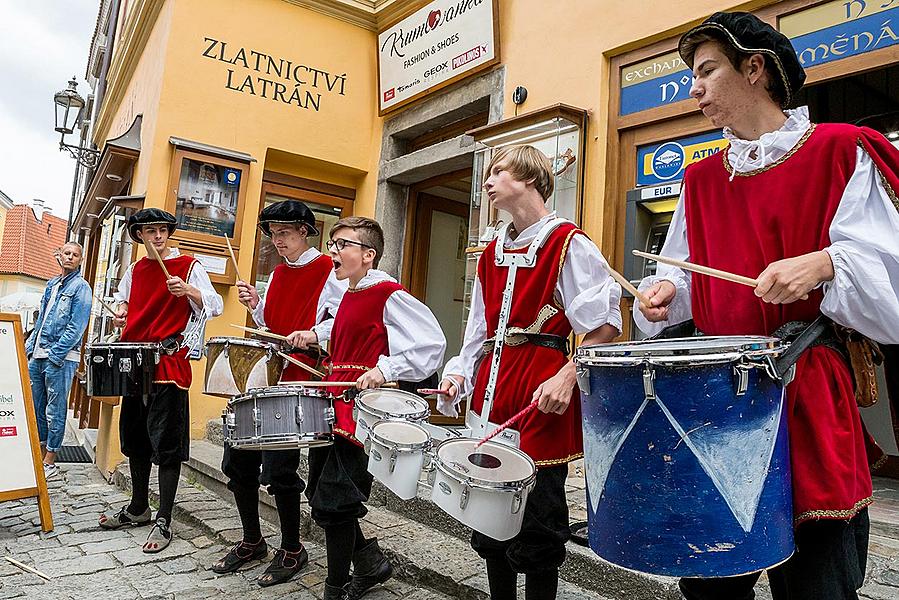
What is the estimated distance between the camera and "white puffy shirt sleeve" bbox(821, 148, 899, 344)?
136cm

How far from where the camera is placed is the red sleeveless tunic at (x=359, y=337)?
307 centimetres

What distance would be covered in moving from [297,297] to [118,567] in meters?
1.79

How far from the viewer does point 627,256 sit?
4.52m

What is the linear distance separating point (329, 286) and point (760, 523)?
2.69m

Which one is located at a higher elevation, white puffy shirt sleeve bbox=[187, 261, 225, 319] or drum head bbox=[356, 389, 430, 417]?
white puffy shirt sleeve bbox=[187, 261, 225, 319]

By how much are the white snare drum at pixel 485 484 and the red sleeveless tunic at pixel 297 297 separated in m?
1.94

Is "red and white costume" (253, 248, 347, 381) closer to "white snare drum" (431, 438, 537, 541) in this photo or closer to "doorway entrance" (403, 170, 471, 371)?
"white snare drum" (431, 438, 537, 541)

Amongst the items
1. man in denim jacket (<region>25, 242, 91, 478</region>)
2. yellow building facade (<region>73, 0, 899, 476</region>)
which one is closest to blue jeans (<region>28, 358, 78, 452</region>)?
man in denim jacket (<region>25, 242, 91, 478</region>)

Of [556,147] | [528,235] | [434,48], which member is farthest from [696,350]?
[434,48]

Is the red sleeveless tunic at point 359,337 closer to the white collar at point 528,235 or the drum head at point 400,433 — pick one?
the drum head at point 400,433

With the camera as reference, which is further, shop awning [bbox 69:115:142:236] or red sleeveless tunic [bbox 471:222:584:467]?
shop awning [bbox 69:115:142:236]

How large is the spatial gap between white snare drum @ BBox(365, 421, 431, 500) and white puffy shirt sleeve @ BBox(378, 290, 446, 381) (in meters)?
0.59

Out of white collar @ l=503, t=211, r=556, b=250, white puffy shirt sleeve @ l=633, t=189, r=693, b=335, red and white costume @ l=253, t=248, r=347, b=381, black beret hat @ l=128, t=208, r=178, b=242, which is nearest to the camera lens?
white puffy shirt sleeve @ l=633, t=189, r=693, b=335

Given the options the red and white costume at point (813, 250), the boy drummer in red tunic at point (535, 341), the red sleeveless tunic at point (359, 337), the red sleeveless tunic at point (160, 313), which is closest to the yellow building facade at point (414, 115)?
the red sleeveless tunic at point (160, 313)
